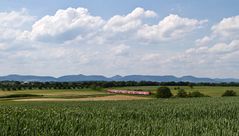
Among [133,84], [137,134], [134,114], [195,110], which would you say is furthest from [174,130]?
[133,84]

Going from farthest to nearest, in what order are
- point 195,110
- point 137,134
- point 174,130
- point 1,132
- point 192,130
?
point 195,110 → point 192,130 → point 174,130 → point 137,134 → point 1,132

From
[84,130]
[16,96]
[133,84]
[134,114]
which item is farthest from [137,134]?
[133,84]

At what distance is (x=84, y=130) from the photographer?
41.2ft

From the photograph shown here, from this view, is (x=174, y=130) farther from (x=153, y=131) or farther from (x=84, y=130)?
(x=84, y=130)

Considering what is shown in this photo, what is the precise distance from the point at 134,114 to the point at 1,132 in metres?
11.8

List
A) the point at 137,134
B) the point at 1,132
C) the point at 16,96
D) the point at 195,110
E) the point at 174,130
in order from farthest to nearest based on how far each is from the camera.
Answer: the point at 16,96, the point at 195,110, the point at 174,130, the point at 137,134, the point at 1,132

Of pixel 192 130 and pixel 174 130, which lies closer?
pixel 174 130

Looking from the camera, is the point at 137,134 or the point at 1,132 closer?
the point at 1,132

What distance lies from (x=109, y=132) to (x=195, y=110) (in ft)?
46.8

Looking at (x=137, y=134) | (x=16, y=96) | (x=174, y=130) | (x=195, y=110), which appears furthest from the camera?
(x=16, y=96)

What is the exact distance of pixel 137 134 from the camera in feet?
38.9

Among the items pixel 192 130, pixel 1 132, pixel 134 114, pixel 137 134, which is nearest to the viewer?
pixel 1 132

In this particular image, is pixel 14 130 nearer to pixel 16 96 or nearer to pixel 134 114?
pixel 134 114

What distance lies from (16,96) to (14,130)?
253ft
